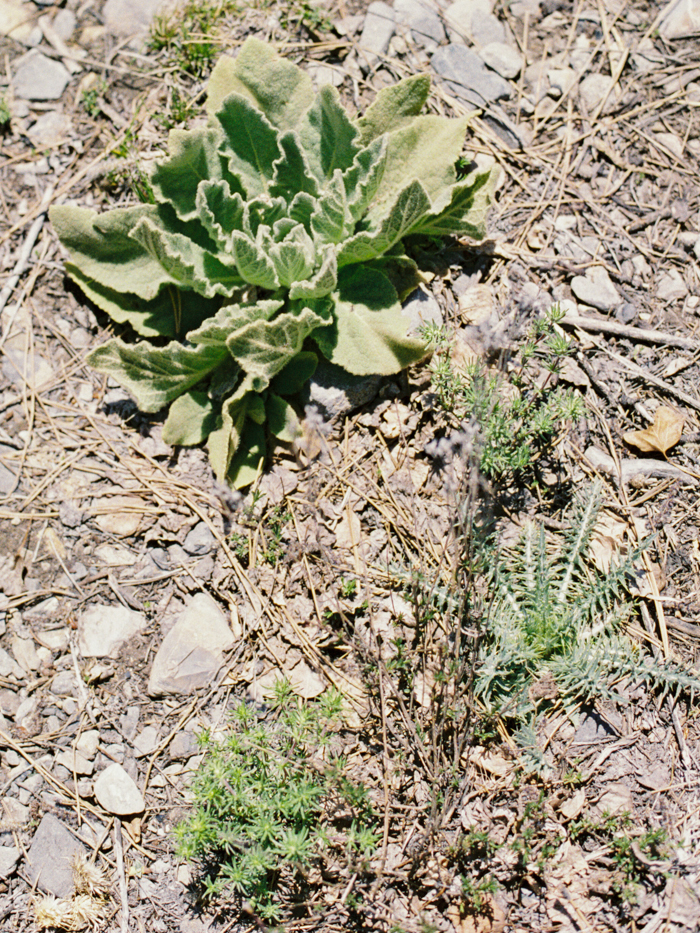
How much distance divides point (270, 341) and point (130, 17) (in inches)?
84.8

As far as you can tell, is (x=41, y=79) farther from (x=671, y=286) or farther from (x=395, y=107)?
(x=671, y=286)

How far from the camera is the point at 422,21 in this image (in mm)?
3344

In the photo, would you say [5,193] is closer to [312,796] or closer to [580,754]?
[312,796]

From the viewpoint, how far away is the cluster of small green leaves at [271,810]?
229cm

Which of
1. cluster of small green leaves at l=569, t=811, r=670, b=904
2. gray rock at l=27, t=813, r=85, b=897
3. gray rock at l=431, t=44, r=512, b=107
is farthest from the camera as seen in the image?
gray rock at l=431, t=44, r=512, b=107

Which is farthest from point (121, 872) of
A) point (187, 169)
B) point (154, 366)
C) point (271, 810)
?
point (187, 169)

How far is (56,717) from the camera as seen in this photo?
9.02 feet

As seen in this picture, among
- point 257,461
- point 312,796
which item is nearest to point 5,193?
point 257,461

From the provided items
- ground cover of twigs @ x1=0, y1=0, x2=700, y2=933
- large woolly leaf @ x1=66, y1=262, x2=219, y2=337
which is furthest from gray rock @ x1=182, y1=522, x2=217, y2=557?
large woolly leaf @ x1=66, y1=262, x2=219, y2=337

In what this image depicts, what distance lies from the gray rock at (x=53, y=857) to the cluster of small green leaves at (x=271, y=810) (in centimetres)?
48

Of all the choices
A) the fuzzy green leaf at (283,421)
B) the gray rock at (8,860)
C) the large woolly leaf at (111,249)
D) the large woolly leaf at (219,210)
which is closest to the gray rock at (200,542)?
the fuzzy green leaf at (283,421)

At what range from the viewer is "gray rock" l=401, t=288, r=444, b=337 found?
3.00 m

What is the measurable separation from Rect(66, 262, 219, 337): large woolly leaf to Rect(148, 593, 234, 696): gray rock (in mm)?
1216

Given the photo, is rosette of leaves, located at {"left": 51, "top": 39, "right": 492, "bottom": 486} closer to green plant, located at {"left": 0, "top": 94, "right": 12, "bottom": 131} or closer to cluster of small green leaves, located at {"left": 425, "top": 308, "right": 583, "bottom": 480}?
cluster of small green leaves, located at {"left": 425, "top": 308, "right": 583, "bottom": 480}
